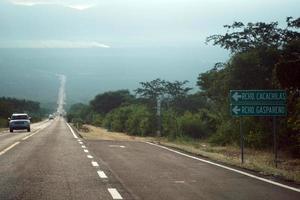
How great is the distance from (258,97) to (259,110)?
0.42m

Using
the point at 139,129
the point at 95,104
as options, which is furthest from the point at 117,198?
the point at 95,104

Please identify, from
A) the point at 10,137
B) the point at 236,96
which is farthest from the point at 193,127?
the point at 236,96

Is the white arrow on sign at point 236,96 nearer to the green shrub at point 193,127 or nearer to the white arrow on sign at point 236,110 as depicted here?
the white arrow on sign at point 236,110

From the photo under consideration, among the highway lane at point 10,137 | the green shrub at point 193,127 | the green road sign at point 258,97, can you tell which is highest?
the green road sign at point 258,97

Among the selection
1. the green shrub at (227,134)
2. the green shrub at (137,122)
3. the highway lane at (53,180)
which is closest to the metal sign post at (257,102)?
the highway lane at (53,180)

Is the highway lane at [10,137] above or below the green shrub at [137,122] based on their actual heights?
below

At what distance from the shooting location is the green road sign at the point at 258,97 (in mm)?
18641

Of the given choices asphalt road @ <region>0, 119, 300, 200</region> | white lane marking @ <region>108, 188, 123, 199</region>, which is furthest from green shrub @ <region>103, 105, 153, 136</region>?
white lane marking @ <region>108, 188, 123, 199</region>

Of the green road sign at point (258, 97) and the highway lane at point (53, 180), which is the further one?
the green road sign at point (258, 97)

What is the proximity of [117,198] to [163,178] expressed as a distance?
3.35 meters

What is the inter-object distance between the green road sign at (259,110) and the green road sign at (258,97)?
136 mm

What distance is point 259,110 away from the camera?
61.5ft

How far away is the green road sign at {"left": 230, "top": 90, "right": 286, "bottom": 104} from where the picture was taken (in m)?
18.6

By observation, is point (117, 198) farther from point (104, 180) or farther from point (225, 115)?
point (225, 115)
